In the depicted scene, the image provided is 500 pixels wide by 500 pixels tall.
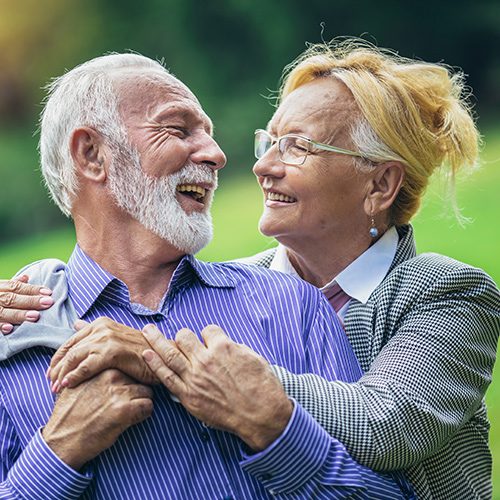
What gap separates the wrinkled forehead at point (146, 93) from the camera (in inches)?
78.7

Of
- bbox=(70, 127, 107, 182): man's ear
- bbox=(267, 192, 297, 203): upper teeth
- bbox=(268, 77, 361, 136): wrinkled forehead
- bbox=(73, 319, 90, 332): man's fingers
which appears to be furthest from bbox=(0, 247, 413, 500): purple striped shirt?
bbox=(268, 77, 361, 136): wrinkled forehead

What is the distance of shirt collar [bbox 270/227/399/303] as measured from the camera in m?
2.28

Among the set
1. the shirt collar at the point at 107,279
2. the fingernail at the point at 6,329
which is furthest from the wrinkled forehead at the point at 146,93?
the fingernail at the point at 6,329

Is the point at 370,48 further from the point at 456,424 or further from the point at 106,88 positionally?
the point at 456,424

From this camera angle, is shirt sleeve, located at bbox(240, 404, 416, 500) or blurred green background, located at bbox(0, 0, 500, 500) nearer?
shirt sleeve, located at bbox(240, 404, 416, 500)

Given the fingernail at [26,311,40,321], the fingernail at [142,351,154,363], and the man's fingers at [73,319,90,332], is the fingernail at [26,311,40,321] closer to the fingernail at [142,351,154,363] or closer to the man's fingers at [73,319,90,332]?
the man's fingers at [73,319,90,332]

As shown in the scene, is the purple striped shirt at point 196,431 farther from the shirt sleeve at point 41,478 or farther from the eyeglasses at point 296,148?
the eyeglasses at point 296,148

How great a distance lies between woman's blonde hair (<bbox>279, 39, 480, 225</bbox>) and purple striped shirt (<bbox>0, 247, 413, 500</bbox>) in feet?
2.49

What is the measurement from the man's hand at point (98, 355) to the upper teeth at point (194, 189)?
54 centimetres

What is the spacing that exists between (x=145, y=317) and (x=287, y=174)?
0.88 meters

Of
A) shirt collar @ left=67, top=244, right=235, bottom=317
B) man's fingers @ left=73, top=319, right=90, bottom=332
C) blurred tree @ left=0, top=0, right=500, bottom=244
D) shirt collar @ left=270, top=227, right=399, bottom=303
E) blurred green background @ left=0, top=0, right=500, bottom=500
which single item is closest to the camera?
man's fingers @ left=73, top=319, right=90, bottom=332

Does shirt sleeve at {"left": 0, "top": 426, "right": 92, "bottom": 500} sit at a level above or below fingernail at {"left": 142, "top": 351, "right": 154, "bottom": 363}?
below

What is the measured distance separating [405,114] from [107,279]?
1252mm

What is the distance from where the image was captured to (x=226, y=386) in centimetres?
157
